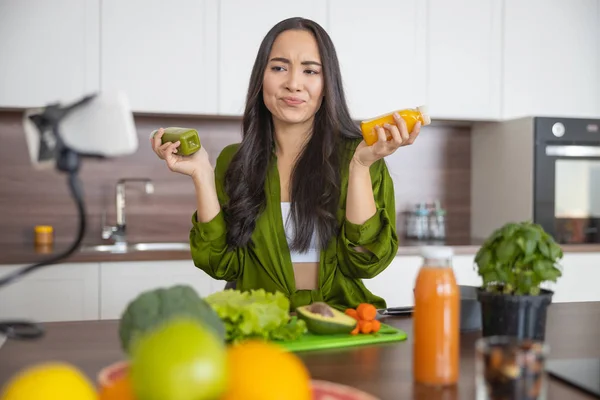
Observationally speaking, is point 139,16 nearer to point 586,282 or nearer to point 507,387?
point 586,282

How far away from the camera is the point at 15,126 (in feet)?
10.3

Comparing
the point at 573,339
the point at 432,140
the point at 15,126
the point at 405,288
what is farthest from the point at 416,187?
the point at 573,339

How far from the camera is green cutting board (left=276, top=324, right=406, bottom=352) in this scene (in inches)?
43.3

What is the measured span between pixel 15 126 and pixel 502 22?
2.37m

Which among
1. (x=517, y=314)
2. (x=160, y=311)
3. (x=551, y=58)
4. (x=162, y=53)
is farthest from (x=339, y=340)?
(x=551, y=58)

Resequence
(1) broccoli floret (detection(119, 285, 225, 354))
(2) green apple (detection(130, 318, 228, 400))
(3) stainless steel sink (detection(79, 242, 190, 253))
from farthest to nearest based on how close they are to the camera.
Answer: (3) stainless steel sink (detection(79, 242, 190, 253)) → (1) broccoli floret (detection(119, 285, 225, 354)) → (2) green apple (detection(130, 318, 228, 400))

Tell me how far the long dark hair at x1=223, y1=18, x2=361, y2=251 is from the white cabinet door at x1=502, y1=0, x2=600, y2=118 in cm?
179

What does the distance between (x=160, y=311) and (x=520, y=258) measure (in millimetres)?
528

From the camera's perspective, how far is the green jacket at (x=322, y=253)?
1.56 meters

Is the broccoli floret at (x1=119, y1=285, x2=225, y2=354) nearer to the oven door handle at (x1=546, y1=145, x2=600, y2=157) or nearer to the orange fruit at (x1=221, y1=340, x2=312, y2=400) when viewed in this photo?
the orange fruit at (x1=221, y1=340, x2=312, y2=400)

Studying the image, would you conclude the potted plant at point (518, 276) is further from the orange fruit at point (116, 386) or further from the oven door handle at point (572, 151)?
the oven door handle at point (572, 151)

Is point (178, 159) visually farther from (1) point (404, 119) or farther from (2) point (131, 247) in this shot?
(2) point (131, 247)

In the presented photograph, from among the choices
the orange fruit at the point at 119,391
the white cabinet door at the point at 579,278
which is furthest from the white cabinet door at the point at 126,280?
the orange fruit at the point at 119,391

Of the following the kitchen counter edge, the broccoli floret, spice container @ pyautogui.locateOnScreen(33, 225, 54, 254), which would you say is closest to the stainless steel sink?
the kitchen counter edge
